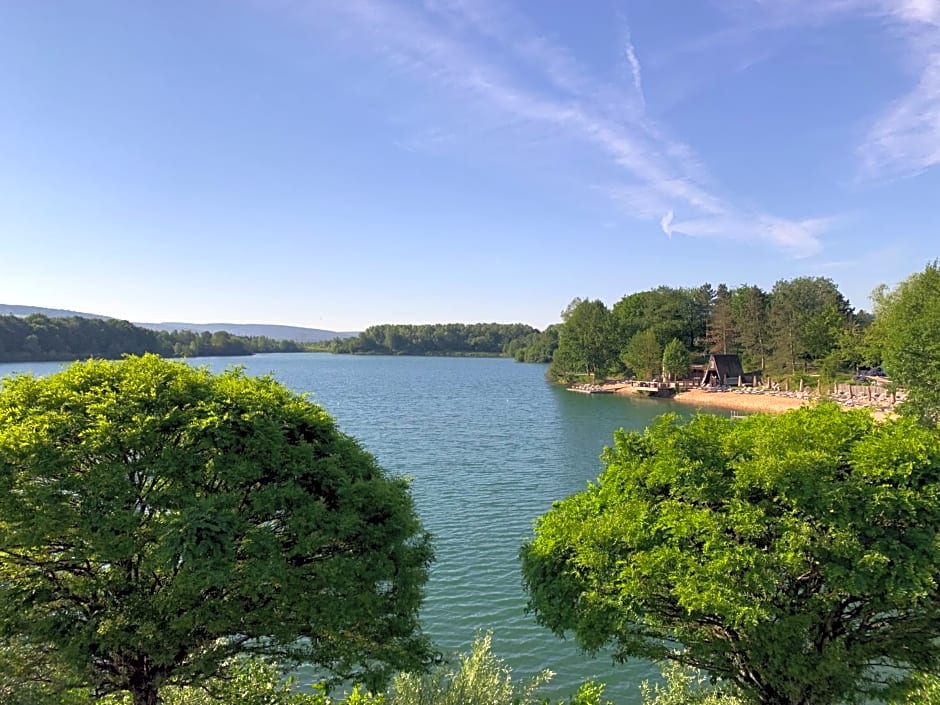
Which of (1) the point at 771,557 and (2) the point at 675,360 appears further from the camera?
(2) the point at 675,360

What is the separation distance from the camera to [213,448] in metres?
7.37

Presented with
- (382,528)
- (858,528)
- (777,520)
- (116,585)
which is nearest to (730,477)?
(777,520)

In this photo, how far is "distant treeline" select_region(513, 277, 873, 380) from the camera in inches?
2908

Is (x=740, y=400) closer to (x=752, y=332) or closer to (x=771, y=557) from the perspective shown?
(x=752, y=332)

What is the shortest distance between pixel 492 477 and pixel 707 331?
76.8 metres

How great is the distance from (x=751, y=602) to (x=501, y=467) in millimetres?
27069

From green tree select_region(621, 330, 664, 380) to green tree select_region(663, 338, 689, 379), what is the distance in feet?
8.56

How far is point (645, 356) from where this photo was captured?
83875 millimetres

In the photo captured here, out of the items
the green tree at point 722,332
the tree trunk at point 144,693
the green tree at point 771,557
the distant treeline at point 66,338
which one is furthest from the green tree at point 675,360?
the distant treeline at point 66,338

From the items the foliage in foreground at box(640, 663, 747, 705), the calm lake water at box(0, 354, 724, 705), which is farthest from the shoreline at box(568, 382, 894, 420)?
the foliage in foreground at box(640, 663, 747, 705)

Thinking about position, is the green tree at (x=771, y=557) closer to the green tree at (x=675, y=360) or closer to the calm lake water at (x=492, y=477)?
the calm lake water at (x=492, y=477)

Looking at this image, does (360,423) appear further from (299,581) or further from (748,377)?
(748,377)

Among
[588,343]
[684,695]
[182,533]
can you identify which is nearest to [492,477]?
[684,695]

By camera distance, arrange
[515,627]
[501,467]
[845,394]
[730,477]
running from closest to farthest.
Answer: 1. [730,477]
2. [515,627]
3. [501,467]
4. [845,394]
